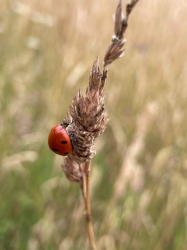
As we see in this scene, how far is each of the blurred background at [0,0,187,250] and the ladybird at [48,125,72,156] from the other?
604 mm

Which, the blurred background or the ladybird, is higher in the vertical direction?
the blurred background

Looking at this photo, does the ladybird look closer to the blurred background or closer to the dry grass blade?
the dry grass blade

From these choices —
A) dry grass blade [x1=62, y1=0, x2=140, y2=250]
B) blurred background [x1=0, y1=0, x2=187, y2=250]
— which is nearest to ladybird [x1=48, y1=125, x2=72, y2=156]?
dry grass blade [x1=62, y1=0, x2=140, y2=250]

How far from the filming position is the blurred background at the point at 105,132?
1.65m

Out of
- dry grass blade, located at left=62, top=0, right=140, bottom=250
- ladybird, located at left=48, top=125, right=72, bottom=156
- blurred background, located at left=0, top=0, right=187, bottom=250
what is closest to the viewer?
dry grass blade, located at left=62, top=0, right=140, bottom=250

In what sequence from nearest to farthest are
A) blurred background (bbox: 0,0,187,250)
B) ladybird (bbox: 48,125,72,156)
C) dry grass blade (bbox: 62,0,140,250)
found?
dry grass blade (bbox: 62,0,140,250) < ladybird (bbox: 48,125,72,156) < blurred background (bbox: 0,0,187,250)

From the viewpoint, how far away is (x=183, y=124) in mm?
2354

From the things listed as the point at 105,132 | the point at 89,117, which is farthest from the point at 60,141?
the point at 105,132

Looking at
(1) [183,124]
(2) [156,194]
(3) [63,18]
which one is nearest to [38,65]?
(3) [63,18]

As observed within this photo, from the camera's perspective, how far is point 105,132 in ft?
7.82

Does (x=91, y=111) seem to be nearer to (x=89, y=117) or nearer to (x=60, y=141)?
(x=89, y=117)

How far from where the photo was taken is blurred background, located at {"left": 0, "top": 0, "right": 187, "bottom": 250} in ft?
5.42

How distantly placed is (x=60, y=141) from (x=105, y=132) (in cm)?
161

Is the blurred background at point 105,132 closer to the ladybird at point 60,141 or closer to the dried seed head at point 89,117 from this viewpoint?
the ladybird at point 60,141
